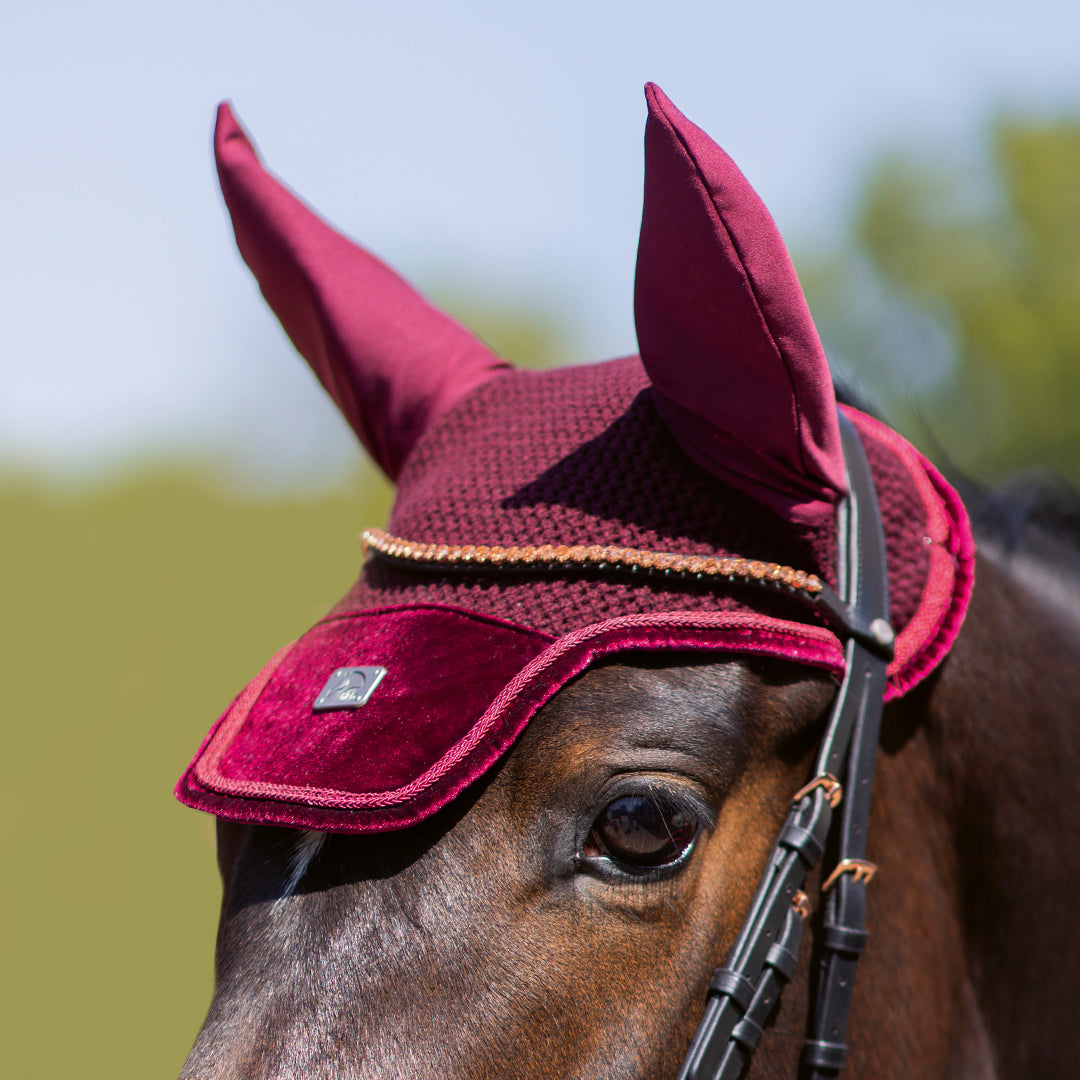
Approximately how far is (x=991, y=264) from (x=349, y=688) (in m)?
17.6

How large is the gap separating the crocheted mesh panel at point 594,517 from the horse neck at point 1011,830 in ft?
0.80

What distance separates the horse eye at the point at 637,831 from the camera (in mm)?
1261

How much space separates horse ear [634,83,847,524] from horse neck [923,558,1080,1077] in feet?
1.54

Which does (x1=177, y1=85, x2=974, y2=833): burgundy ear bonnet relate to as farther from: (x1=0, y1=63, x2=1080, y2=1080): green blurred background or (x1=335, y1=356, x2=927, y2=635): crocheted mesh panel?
(x1=0, y1=63, x2=1080, y2=1080): green blurred background

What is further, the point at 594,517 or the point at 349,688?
the point at 594,517

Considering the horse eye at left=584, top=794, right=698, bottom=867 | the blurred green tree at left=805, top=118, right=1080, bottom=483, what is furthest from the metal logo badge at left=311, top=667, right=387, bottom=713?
the blurred green tree at left=805, top=118, right=1080, bottom=483

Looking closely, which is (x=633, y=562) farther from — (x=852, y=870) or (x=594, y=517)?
(x=852, y=870)

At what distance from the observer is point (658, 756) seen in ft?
4.19

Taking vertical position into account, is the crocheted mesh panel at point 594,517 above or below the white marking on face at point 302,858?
above

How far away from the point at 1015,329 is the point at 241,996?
15932 millimetres

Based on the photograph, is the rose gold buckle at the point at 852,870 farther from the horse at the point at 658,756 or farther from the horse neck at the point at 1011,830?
the horse neck at the point at 1011,830

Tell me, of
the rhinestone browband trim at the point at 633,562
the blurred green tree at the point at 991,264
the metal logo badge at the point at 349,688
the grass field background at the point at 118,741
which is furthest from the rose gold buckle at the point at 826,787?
the blurred green tree at the point at 991,264

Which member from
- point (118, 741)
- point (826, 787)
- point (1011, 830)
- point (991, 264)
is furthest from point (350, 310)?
point (991, 264)

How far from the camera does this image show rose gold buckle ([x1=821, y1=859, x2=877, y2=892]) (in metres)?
1.41
